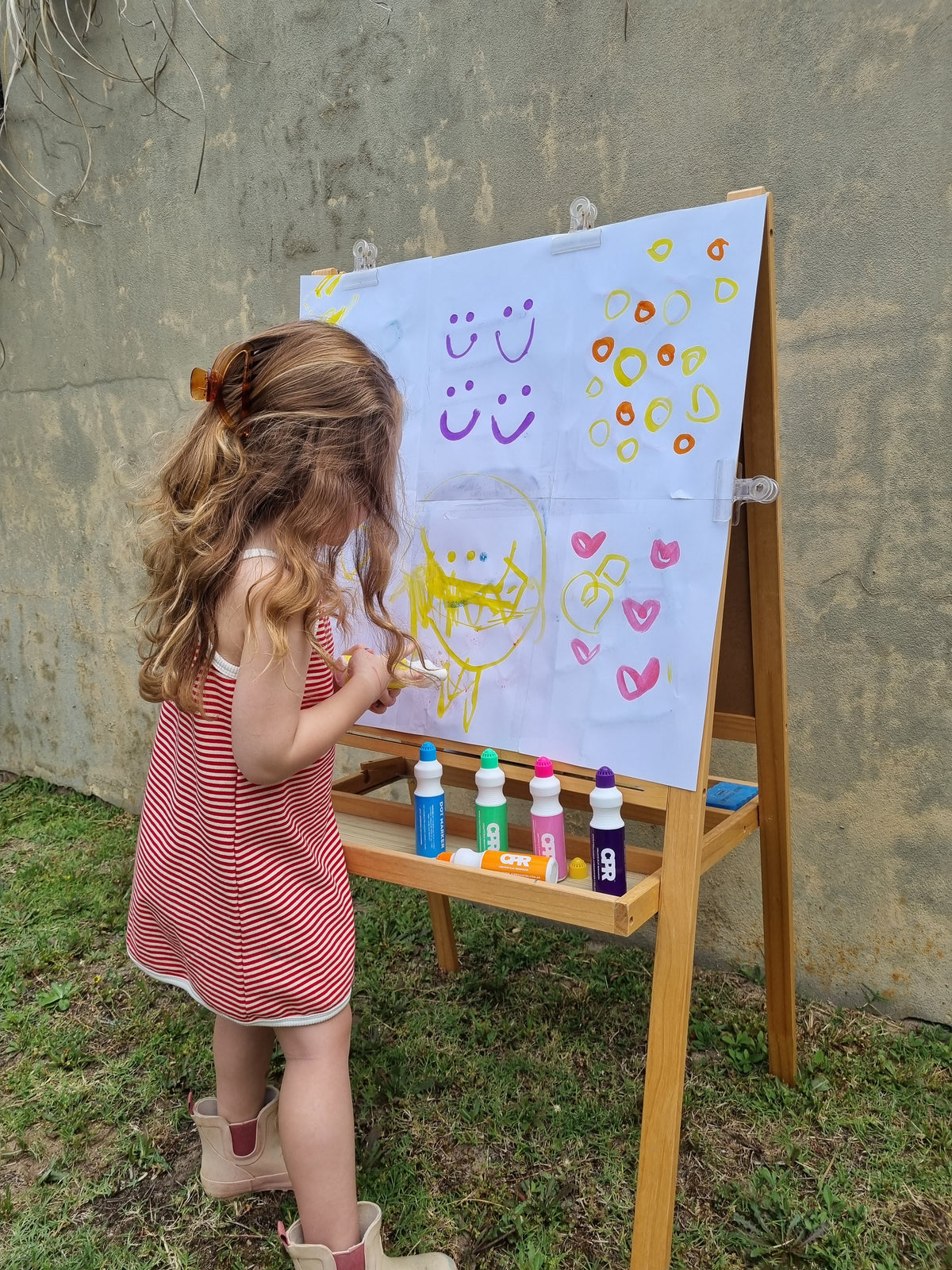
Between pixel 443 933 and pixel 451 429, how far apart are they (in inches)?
54.8

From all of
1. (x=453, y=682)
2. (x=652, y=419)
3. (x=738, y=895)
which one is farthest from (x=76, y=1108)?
(x=652, y=419)

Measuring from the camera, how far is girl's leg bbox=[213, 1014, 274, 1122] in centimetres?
169

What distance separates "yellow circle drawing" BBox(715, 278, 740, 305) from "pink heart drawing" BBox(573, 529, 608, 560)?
398 millimetres

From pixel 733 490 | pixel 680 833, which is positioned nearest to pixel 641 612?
pixel 733 490

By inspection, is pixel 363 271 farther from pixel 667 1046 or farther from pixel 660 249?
pixel 667 1046

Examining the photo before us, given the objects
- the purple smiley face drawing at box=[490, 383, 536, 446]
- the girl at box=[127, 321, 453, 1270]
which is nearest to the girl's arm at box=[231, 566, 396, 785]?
the girl at box=[127, 321, 453, 1270]

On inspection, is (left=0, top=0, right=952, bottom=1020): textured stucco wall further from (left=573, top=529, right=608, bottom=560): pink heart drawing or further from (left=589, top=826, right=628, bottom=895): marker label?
(left=589, top=826, right=628, bottom=895): marker label

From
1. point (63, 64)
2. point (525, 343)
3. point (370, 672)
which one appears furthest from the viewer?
point (63, 64)

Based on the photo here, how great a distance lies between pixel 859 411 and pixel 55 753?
11.8 feet

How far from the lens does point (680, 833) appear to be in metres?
1.40

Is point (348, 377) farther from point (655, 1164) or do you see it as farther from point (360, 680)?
point (655, 1164)

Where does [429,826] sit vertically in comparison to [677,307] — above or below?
below

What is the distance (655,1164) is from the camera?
1364 mm

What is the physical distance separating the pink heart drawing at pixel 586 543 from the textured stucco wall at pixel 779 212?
82 centimetres
